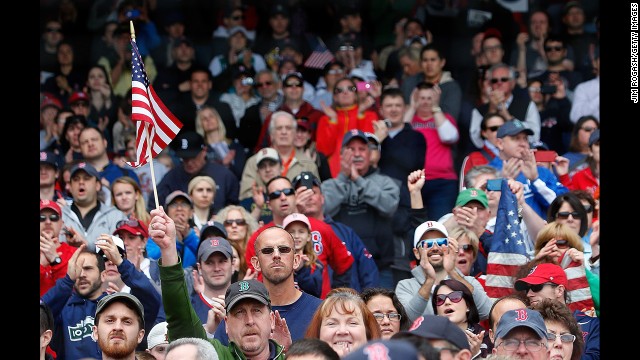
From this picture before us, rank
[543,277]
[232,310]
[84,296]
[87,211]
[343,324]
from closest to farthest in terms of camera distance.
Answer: [343,324] → [232,310] → [543,277] → [84,296] → [87,211]

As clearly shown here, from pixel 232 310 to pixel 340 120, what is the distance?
6357 mm

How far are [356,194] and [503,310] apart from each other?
11.6 ft

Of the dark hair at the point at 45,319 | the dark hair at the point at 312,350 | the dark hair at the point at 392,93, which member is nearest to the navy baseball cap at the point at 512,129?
the dark hair at the point at 392,93

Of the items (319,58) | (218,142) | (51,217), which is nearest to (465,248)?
(51,217)

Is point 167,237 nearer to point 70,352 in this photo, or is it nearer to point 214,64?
point 70,352

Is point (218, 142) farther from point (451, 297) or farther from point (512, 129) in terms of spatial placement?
point (451, 297)

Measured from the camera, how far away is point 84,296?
427 inches

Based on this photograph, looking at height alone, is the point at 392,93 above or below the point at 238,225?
above

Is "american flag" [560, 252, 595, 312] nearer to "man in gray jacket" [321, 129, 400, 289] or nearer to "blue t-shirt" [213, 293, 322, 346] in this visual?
"blue t-shirt" [213, 293, 322, 346]

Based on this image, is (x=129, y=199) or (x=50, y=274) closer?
(x=50, y=274)

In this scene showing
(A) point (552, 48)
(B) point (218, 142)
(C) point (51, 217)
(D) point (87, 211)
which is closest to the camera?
(C) point (51, 217)

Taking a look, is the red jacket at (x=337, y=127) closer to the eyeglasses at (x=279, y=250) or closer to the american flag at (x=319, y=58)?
the american flag at (x=319, y=58)

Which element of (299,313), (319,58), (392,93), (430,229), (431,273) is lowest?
(299,313)

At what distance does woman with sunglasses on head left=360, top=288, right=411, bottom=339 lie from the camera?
9.42 metres
